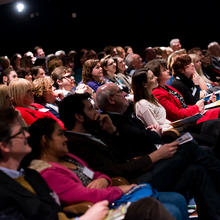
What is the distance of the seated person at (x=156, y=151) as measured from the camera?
8.38 feet

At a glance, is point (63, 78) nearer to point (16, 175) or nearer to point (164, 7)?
point (16, 175)

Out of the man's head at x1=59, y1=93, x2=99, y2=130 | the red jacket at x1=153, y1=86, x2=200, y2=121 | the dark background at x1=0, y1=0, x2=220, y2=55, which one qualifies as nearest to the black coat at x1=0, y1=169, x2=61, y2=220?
the man's head at x1=59, y1=93, x2=99, y2=130

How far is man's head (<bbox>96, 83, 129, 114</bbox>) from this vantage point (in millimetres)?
3094

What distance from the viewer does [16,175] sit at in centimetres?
189

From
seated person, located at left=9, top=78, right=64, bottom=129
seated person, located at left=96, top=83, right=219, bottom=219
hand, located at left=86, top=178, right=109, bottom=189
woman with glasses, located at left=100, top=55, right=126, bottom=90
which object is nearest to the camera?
hand, located at left=86, top=178, right=109, bottom=189

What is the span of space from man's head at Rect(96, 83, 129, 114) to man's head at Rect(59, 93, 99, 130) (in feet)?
1.49

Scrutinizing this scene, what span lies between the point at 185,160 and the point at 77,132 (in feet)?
2.47

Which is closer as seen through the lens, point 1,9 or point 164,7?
point 1,9

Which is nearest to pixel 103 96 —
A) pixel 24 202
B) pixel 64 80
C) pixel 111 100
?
pixel 111 100

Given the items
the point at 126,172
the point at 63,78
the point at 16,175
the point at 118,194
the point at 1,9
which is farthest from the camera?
the point at 1,9

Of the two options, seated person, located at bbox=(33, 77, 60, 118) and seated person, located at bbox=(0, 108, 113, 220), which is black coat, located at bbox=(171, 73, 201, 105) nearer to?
seated person, located at bbox=(33, 77, 60, 118)

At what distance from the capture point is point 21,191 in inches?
69.7

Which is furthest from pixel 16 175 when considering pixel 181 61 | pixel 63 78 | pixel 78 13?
pixel 78 13

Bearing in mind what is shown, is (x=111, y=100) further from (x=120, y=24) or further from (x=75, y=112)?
(x=120, y=24)
